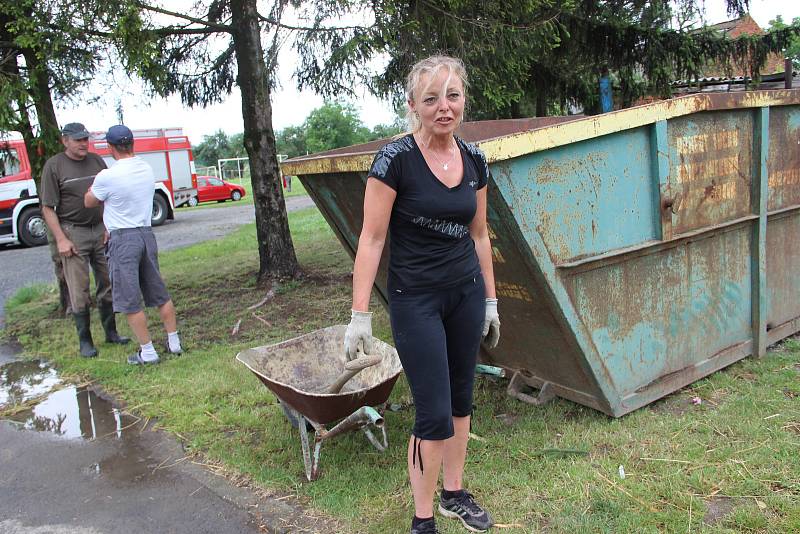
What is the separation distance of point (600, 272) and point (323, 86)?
5.48 m

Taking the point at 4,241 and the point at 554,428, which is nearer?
the point at 554,428

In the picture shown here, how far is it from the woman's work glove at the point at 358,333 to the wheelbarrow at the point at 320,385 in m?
0.71

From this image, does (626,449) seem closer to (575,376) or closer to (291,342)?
(575,376)

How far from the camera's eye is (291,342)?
415 centimetres

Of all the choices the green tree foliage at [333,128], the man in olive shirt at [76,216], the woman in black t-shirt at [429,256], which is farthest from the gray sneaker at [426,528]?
the green tree foliage at [333,128]

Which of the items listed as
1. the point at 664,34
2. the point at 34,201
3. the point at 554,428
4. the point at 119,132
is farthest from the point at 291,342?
the point at 34,201

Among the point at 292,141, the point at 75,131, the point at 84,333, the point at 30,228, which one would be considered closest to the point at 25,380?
the point at 84,333

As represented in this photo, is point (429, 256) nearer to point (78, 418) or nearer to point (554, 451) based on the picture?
point (554, 451)

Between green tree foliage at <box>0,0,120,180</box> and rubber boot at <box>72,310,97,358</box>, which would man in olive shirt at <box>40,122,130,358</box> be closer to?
rubber boot at <box>72,310,97,358</box>

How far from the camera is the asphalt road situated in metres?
11.4

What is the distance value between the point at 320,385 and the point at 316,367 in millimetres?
117

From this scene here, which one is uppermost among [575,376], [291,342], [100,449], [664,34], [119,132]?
[664,34]

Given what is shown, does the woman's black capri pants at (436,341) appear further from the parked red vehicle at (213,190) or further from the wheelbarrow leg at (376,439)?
the parked red vehicle at (213,190)

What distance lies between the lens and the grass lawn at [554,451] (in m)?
3.00
